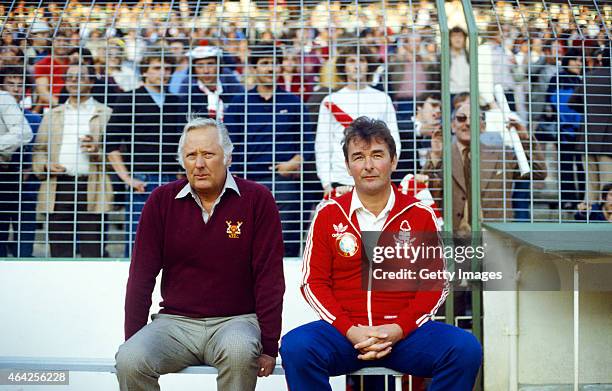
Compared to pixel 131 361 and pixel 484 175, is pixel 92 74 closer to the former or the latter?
pixel 131 361

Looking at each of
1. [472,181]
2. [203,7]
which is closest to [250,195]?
[472,181]

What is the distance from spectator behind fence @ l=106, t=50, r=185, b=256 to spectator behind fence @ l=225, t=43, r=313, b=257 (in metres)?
0.38

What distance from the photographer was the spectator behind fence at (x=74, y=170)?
4387 millimetres

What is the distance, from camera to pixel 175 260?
337 centimetres

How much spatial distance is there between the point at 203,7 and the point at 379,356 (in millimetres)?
2816

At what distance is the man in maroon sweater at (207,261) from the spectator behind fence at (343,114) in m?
0.96

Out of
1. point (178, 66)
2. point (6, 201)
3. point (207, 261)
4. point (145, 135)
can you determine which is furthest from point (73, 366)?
point (178, 66)

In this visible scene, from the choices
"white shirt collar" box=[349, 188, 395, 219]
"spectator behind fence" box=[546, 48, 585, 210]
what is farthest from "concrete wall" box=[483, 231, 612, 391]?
"white shirt collar" box=[349, 188, 395, 219]

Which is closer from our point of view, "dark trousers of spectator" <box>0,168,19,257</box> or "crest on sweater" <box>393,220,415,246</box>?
"crest on sweater" <box>393,220,415,246</box>

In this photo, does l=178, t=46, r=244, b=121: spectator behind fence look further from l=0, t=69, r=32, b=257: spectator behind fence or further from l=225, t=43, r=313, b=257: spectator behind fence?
l=0, t=69, r=32, b=257: spectator behind fence

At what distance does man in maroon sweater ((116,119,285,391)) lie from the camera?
327cm

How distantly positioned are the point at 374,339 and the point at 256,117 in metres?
1.95

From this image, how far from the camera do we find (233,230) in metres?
3.38

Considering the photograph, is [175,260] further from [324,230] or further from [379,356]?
[379,356]
